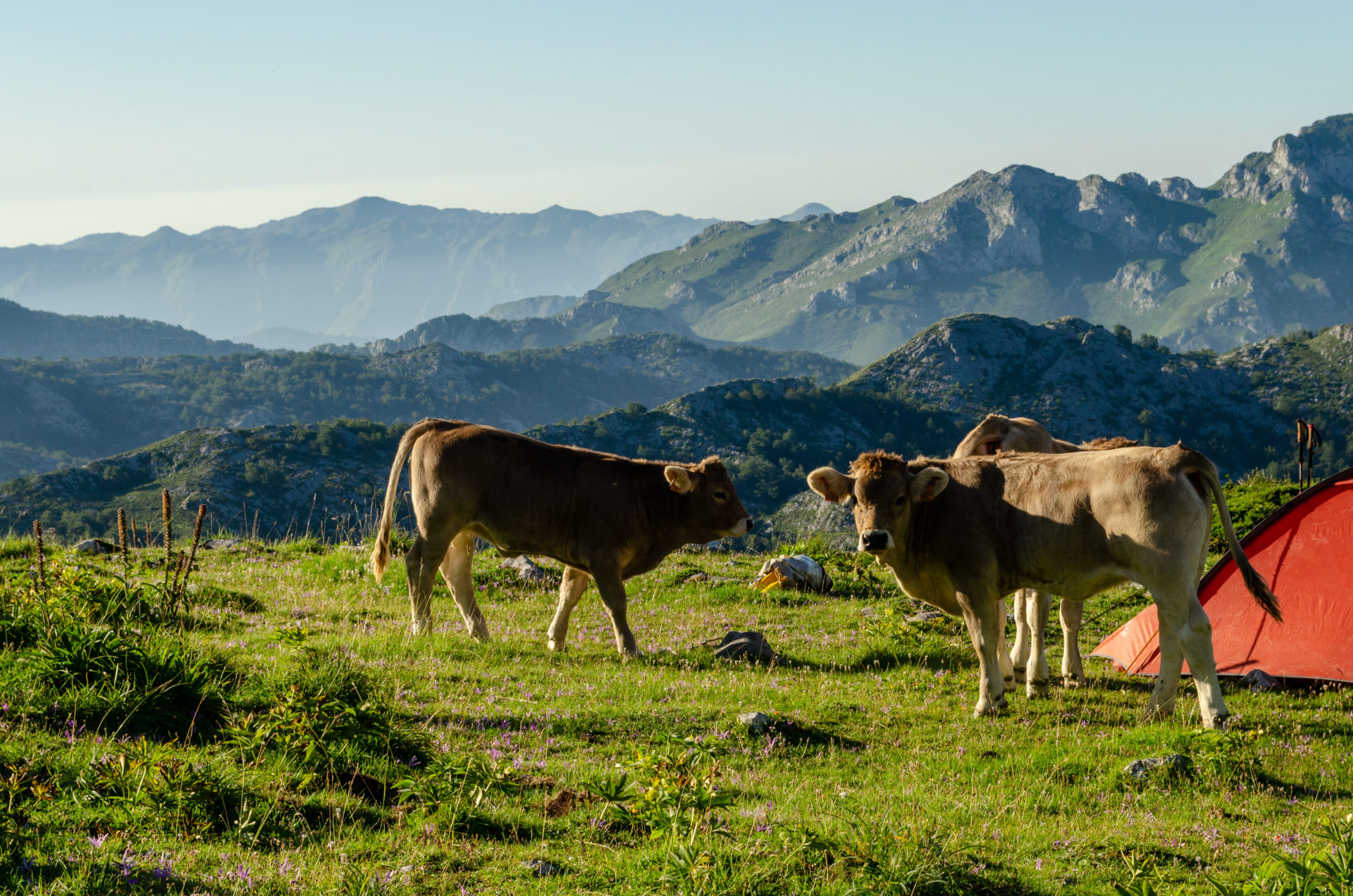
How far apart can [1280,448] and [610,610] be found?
155 metres

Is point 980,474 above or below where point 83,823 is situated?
above

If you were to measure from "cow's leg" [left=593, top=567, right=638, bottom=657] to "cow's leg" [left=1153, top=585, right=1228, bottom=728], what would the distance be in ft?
18.6

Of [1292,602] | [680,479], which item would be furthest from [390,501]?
[1292,602]

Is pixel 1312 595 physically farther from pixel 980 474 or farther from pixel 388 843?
pixel 388 843

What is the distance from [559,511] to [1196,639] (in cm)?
691

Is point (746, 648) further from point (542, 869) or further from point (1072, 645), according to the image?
point (542, 869)

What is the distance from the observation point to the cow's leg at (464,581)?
12391mm

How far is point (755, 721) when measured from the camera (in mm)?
8898

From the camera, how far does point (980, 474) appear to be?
10.5 metres

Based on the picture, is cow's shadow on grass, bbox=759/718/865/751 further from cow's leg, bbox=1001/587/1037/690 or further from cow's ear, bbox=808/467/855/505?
cow's leg, bbox=1001/587/1037/690

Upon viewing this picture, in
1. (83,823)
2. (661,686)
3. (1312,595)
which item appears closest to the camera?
(83,823)

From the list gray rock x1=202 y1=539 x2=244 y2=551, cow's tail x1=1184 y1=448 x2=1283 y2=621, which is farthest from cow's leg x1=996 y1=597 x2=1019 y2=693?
gray rock x1=202 y1=539 x2=244 y2=551

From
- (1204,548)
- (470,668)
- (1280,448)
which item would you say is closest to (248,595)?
(470,668)

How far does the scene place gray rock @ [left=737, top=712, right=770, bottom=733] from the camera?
8844 millimetres
